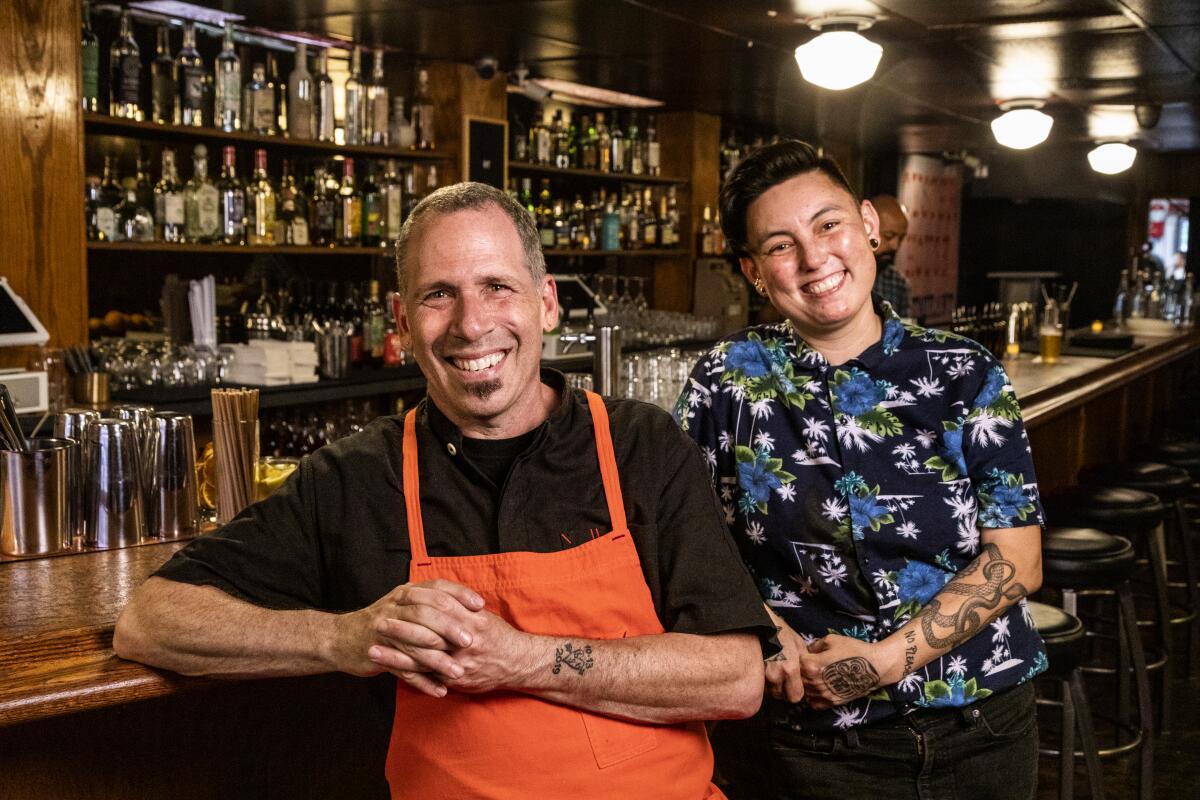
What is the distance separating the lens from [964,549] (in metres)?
1.82

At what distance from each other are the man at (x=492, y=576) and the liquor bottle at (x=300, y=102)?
3.76 m

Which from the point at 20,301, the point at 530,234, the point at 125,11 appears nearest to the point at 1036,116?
the point at 125,11

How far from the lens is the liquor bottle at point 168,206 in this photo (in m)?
4.69

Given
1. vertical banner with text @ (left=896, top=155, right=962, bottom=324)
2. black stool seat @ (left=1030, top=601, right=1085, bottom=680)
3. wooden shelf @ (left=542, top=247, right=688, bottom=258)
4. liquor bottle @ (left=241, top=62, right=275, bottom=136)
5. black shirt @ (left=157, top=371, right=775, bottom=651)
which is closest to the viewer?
black shirt @ (left=157, top=371, right=775, bottom=651)

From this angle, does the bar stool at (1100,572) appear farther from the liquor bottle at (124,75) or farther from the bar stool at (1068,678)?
the liquor bottle at (124,75)

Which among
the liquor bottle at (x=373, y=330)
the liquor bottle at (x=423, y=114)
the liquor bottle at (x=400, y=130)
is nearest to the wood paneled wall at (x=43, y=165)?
the liquor bottle at (x=373, y=330)

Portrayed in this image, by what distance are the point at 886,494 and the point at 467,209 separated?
2.45 ft

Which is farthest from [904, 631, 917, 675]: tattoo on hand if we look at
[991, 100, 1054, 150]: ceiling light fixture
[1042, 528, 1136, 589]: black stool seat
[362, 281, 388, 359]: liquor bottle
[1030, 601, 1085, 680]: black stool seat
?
[991, 100, 1054, 150]: ceiling light fixture

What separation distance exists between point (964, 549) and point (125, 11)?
13.3 ft

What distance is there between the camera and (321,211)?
17.5 feet

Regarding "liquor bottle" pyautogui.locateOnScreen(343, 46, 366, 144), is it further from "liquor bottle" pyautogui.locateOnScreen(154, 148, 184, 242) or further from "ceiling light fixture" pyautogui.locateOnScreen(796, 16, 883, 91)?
"ceiling light fixture" pyautogui.locateOnScreen(796, 16, 883, 91)

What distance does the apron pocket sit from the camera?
147 centimetres

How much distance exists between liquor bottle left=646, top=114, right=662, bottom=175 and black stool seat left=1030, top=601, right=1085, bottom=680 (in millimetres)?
5080

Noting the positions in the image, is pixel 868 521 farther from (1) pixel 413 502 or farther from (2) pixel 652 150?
(2) pixel 652 150
